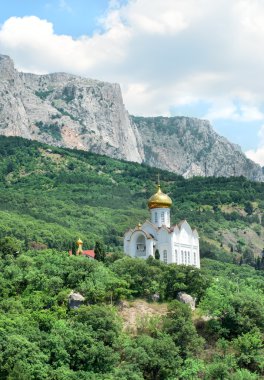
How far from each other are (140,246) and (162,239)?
2.79 metres

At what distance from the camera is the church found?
7481 centimetres

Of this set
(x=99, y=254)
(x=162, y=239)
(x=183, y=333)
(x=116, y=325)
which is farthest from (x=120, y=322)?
(x=162, y=239)

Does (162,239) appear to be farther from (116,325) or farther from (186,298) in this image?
(116,325)

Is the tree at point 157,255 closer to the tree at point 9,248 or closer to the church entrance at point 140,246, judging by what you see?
the church entrance at point 140,246

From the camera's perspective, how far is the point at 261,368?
2194 inches

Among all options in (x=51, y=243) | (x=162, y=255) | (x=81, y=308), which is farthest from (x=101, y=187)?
(x=81, y=308)

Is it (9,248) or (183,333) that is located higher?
(9,248)

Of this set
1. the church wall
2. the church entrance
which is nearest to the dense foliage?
the church entrance

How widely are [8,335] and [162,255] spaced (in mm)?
26679

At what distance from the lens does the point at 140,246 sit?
7644 cm

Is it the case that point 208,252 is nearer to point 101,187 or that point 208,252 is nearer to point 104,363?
point 101,187

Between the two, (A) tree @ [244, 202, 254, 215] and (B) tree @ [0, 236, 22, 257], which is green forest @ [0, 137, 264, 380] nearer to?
(B) tree @ [0, 236, 22, 257]

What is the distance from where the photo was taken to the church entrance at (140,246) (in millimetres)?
75875

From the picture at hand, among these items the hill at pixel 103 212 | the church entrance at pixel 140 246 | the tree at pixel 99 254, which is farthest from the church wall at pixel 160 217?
the hill at pixel 103 212
